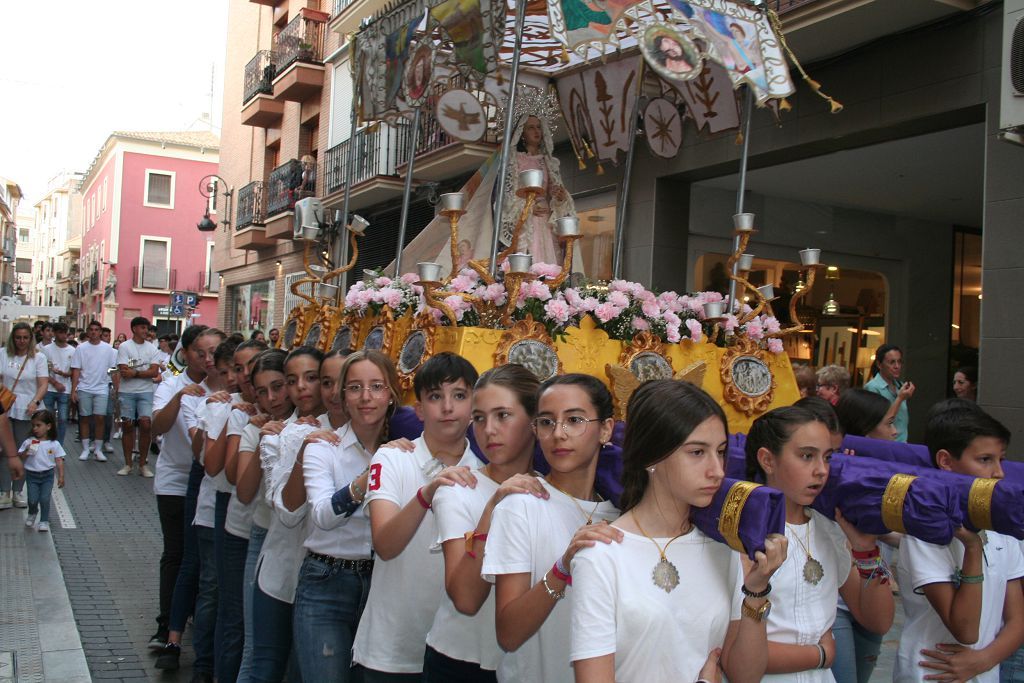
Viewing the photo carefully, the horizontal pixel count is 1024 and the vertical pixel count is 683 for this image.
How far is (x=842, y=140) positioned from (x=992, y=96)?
1.62 meters

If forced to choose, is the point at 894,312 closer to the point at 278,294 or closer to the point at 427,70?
the point at 427,70

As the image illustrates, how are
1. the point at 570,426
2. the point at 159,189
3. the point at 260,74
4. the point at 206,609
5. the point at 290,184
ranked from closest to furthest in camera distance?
the point at 570,426
the point at 206,609
the point at 290,184
the point at 260,74
the point at 159,189

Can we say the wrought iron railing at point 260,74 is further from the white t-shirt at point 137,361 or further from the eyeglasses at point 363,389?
the eyeglasses at point 363,389

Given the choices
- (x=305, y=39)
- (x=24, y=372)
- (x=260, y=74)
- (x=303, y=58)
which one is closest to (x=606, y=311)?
(x=24, y=372)

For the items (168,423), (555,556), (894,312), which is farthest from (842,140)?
(555,556)

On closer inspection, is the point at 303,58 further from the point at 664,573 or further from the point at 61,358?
the point at 664,573

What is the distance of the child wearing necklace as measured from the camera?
256 cm

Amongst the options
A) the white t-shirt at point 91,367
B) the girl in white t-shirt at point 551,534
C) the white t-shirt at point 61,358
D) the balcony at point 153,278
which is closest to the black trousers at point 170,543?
the girl in white t-shirt at point 551,534

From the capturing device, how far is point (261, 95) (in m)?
20.9

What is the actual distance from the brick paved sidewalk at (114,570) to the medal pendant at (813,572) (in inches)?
153

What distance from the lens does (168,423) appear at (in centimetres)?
551

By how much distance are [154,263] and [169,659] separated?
130ft

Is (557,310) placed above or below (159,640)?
above

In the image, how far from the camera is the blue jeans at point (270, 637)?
3758 millimetres
